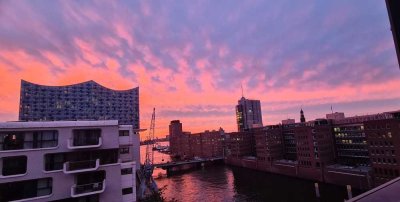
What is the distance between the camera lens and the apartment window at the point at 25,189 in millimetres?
21969

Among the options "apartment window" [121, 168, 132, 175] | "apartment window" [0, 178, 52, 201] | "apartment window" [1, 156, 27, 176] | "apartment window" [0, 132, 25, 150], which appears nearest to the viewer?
"apartment window" [0, 178, 52, 201]

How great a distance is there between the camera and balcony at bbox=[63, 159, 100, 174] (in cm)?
2419

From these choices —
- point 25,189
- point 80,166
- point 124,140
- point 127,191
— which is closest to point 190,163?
point 124,140

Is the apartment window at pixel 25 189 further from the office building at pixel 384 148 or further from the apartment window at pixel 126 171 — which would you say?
the office building at pixel 384 148

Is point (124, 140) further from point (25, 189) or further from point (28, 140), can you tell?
point (25, 189)

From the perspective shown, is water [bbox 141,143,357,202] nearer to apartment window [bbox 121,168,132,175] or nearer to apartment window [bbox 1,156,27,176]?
apartment window [bbox 121,168,132,175]

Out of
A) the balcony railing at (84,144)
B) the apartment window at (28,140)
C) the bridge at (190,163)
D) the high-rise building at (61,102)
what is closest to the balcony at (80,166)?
the balcony railing at (84,144)

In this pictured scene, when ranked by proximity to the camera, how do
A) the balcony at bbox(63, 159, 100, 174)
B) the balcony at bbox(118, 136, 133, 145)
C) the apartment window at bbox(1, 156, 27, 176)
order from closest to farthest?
the apartment window at bbox(1, 156, 27, 176) < the balcony at bbox(63, 159, 100, 174) < the balcony at bbox(118, 136, 133, 145)

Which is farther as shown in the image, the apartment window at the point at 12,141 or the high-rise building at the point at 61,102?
the high-rise building at the point at 61,102

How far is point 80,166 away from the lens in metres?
25.1

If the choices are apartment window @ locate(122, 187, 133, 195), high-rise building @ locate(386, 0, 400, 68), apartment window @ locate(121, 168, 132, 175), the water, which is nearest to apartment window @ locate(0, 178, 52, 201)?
apartment window @ locate(121, 168, 132, 175)

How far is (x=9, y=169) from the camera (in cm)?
2234

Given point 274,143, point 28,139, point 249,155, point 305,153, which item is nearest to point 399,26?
point 28,139

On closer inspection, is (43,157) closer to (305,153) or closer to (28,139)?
(28,139)
